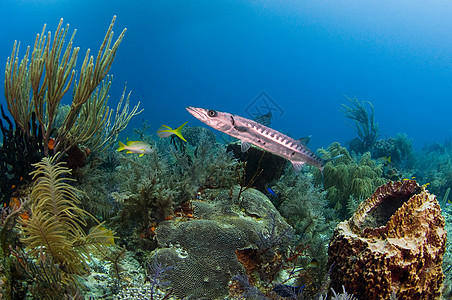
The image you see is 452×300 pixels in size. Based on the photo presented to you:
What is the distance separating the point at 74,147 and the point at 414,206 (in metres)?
5.00

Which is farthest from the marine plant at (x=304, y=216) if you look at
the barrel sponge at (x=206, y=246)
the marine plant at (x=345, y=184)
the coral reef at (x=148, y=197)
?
the coral reef at (x=148, y=197)

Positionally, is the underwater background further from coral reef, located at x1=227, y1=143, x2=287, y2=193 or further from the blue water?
the blue water

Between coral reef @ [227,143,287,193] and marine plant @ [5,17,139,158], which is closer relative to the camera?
marine plant @ [5,17,139,158]

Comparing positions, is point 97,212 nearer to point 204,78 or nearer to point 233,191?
point 233,191

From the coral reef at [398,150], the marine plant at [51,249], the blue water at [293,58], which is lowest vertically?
the marine plant at [51,249]

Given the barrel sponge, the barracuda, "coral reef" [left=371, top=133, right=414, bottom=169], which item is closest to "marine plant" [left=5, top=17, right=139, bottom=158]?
the barracuda

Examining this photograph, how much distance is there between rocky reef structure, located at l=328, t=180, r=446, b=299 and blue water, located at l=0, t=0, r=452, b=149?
283ft

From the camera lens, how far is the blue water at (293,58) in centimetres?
8700

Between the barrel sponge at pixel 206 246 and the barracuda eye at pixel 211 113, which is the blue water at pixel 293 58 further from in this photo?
the barracuda eye at pixel 211 113

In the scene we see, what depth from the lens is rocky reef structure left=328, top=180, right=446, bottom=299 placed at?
205cm

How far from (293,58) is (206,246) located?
138204 mm

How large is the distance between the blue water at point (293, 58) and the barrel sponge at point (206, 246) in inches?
3352

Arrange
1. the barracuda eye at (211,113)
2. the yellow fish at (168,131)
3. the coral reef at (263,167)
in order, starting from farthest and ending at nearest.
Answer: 1. the coral reef at (263,167)
2. the yellow fish at (168,131)
3. the barracuda eye at (211,113)

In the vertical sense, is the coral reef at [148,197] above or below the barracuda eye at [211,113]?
below
